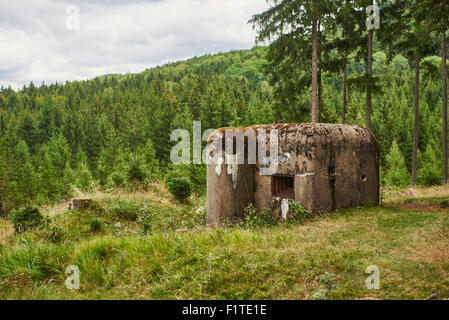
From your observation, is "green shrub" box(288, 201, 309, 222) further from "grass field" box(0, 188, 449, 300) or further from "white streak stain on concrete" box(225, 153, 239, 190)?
"white streak stain on concrete" box(225, 153, 239, 190)

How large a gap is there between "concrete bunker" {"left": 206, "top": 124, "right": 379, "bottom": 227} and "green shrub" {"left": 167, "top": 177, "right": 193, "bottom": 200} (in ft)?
15.8

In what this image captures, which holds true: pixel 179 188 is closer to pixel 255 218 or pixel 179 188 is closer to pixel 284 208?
pixel 255 218

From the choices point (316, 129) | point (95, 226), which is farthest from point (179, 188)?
point (316, 129)

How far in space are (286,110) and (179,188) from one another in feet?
53.4

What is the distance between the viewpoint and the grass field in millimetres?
4574

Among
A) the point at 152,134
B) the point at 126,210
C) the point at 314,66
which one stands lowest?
the point at 126,210

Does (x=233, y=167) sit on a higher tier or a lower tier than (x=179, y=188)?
higher

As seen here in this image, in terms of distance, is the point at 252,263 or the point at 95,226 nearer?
the point at 252,263

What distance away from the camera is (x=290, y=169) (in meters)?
9.11

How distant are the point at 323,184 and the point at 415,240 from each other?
3071 millimetres

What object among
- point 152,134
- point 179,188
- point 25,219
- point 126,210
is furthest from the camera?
point 152,134

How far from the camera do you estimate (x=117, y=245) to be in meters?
6.56

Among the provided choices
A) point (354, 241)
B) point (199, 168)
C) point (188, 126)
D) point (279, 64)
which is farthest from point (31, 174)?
point (354, 241)

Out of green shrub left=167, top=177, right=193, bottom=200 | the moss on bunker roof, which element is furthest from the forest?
the moss on bunker roof
